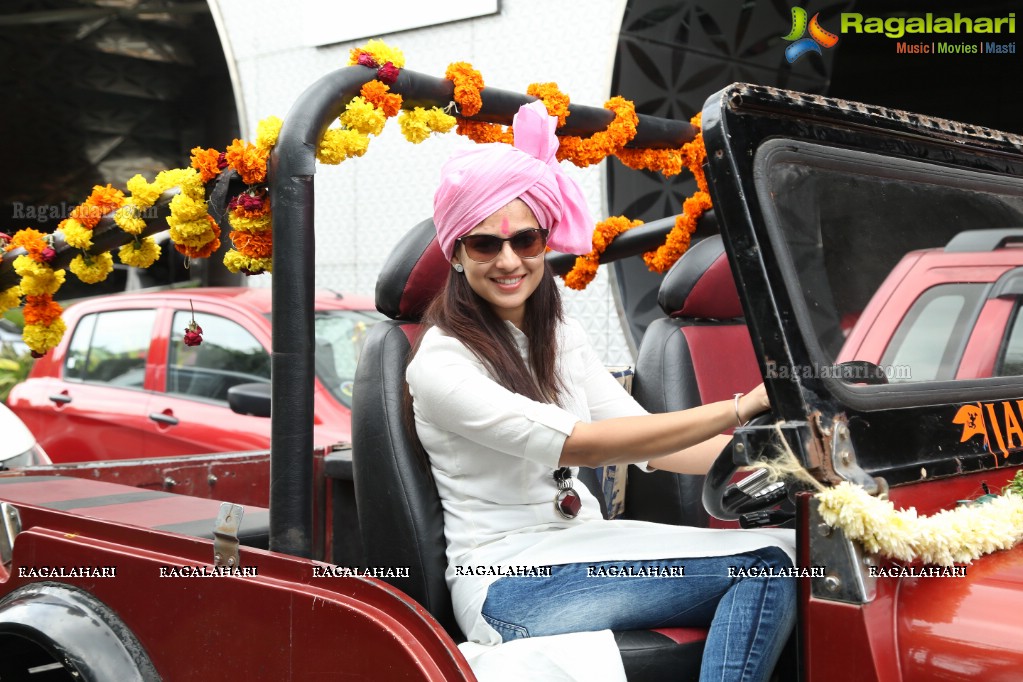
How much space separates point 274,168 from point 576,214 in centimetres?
64

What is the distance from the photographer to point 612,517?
2.72 m

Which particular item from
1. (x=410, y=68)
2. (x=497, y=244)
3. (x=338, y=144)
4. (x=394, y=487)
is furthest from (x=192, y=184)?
(x=410, y=68)

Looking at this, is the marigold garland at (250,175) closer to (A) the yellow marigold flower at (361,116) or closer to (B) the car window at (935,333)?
(A) the yellow marigold flower at (361,116)

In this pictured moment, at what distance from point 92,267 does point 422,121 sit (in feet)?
3.15

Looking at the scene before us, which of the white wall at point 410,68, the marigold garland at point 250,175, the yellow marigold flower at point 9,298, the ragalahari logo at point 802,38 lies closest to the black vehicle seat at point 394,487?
the marigold garland at point 250,175

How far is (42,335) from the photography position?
9.04ft

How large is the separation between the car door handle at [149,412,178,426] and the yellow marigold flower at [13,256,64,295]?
6.99 feet

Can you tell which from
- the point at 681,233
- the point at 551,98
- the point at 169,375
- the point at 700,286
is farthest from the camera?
the point at 169,375

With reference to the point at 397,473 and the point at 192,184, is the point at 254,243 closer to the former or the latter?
the point at 192,184

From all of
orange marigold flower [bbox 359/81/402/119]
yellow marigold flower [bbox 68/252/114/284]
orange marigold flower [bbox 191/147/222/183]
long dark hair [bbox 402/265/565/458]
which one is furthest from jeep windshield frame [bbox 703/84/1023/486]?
yellow marigold flower [bbox 68/252/114/284]

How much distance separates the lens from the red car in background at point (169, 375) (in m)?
4.56

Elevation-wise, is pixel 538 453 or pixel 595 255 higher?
pixel 595 255

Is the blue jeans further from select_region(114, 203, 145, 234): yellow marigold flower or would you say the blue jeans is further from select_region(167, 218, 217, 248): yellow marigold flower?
select_region(114, 203, 145, 234): yellow marigold flower

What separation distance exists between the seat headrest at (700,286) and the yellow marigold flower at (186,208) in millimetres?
1438
